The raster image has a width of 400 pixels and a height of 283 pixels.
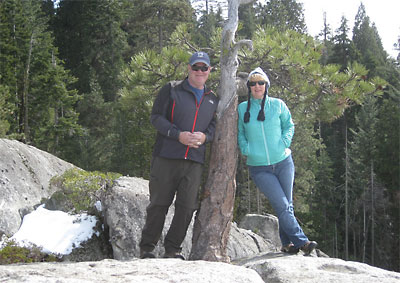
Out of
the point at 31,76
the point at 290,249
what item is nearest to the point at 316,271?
the point at 290,249

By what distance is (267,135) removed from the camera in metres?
4.14

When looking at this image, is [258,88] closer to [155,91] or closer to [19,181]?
[155,91]

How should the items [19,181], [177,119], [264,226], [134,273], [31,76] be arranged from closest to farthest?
[134,273]
[177,119]
[19,181]
[264,226]
[31,76]

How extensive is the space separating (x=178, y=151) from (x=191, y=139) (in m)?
0.18

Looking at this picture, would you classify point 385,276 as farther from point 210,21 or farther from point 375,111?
point 210,21

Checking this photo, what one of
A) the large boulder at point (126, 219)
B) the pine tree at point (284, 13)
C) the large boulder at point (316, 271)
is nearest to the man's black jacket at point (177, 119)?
the large boulder at point (316, 271)

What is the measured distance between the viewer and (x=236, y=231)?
6.71m

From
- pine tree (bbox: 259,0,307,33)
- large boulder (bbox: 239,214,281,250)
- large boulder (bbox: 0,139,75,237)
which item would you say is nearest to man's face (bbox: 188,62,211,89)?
large boulder (bbox: 0,139,75,237)

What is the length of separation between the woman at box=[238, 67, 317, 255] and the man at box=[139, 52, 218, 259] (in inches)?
18.0

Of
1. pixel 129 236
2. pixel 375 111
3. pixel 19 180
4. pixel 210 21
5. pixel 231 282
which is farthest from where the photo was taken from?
pixel 210 21

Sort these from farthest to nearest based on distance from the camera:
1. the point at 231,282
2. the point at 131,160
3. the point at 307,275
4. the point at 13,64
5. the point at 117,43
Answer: the point at 117,43 → the point at 13,64 → the point at 131,160 → the point at 307,275 → the point at 231,282

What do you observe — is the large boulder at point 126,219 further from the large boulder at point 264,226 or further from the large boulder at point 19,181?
the large boulder at point 264,226

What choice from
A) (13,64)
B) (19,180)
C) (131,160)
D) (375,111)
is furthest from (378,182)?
(19,180)

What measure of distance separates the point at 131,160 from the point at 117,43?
Answer: 1133cm
